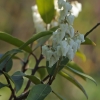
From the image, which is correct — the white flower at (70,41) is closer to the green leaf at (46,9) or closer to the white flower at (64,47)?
the white flower at (64,47)

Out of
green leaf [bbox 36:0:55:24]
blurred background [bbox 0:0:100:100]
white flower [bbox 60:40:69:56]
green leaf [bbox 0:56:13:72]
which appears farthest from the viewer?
blurred background [bbox 0:0:100:100]

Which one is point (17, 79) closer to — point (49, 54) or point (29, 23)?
point (49, 54)

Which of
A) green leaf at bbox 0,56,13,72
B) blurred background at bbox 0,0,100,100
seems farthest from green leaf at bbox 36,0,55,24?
blurred background at bbox 0,0,100,100

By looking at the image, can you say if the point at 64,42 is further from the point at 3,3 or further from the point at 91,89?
the point at 3,3

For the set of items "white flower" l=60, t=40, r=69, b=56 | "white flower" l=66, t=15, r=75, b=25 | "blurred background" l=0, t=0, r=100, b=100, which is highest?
"white flower" l=66, t=15, r=75, b=25

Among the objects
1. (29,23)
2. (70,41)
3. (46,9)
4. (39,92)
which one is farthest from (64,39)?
(29,23)

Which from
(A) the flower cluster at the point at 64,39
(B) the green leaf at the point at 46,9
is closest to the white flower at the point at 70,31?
(A) the flower cluster at the point at 64,39

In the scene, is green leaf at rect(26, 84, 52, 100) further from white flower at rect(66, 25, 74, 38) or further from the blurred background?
the blurred background
